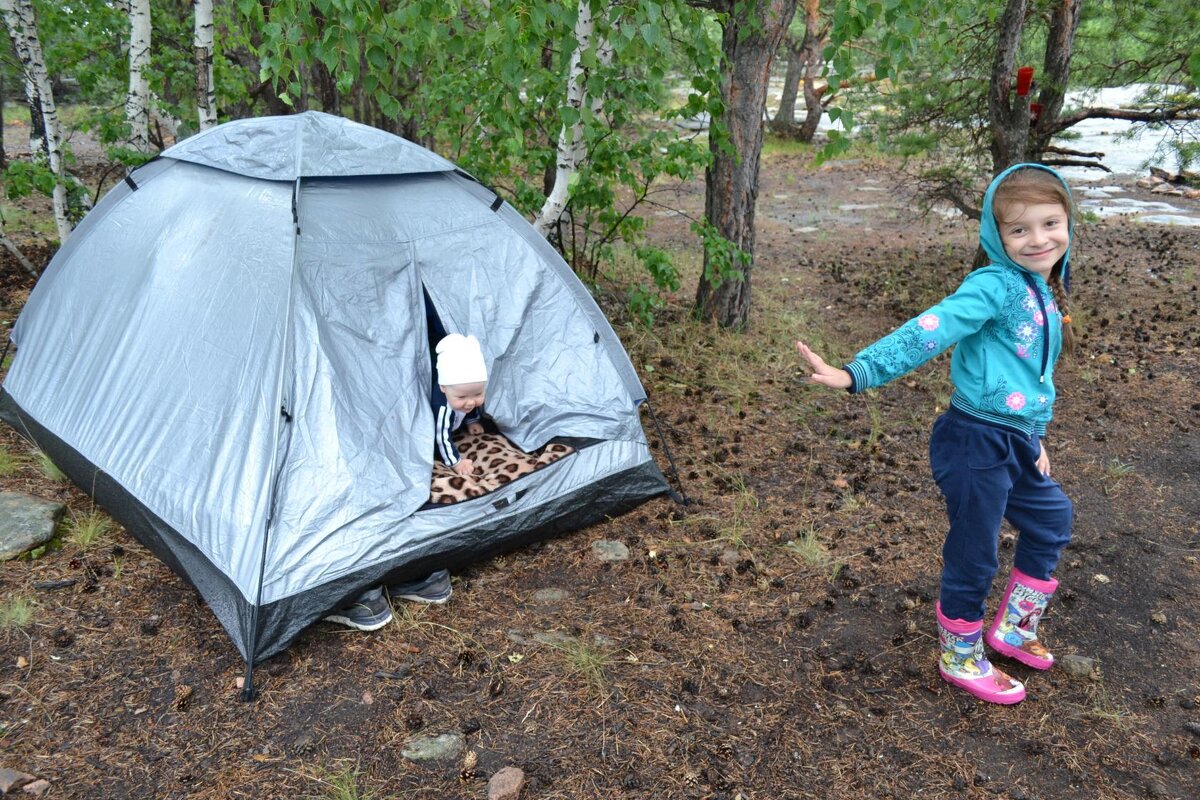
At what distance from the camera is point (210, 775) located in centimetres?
269

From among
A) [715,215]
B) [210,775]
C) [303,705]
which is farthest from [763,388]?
[210,775]

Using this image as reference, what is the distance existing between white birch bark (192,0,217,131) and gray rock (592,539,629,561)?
145 inches

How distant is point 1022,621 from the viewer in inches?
124

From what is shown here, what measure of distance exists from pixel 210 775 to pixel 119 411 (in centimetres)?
194

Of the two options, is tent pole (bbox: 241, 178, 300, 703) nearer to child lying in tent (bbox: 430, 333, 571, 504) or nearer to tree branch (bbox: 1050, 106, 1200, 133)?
child lying in tent (bbox: 430, 333, 571, 504)

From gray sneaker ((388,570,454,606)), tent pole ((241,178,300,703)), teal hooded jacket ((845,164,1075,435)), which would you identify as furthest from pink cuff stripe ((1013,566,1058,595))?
tent pole ((241,178,300,703))

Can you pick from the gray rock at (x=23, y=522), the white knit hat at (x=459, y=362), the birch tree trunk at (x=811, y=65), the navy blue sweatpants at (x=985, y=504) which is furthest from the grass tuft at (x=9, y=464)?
the birch tree trunk at (x=811, y=65)

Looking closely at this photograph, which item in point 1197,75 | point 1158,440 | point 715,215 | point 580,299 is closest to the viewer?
point 1197,75

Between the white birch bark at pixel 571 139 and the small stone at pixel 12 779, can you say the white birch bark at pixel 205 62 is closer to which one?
the white birch bark at pixel 571 139

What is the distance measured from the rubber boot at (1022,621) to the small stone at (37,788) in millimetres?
3337

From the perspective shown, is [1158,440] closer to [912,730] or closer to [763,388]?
[763,388]

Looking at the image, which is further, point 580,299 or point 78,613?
point 580,299

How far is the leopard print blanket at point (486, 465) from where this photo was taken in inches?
145

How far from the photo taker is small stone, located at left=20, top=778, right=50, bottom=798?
2.59 meters
